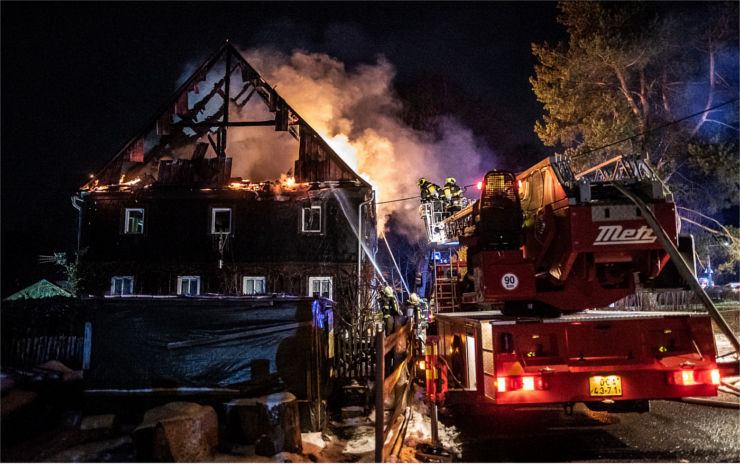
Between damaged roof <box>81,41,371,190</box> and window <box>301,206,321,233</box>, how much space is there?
1.28 m

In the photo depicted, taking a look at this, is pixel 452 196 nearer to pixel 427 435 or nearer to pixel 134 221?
pixel 427 435

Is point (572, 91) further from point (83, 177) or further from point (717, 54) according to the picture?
point (83, 177)

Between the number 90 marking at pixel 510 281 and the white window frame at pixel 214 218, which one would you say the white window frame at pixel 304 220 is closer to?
the white window frame at pixel 214 218

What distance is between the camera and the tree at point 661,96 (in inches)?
648

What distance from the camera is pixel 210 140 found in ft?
69.2

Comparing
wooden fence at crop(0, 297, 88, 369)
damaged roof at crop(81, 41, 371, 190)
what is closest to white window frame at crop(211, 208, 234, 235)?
damaged roof at crop(81, 41, 371, 190)

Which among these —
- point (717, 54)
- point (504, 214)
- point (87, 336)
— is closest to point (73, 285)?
point (87, 336)

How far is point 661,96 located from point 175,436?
811 inches

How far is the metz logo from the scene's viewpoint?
543cm

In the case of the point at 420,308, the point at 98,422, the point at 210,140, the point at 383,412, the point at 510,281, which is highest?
the point at 210,140

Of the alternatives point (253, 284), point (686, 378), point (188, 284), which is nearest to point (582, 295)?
point (686, 378)

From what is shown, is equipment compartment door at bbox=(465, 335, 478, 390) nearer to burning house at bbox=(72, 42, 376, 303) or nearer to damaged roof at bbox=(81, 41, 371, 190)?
burning house at bbox=(72, 42, 376, 303)

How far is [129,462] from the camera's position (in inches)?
224

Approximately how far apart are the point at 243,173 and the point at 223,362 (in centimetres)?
1578
